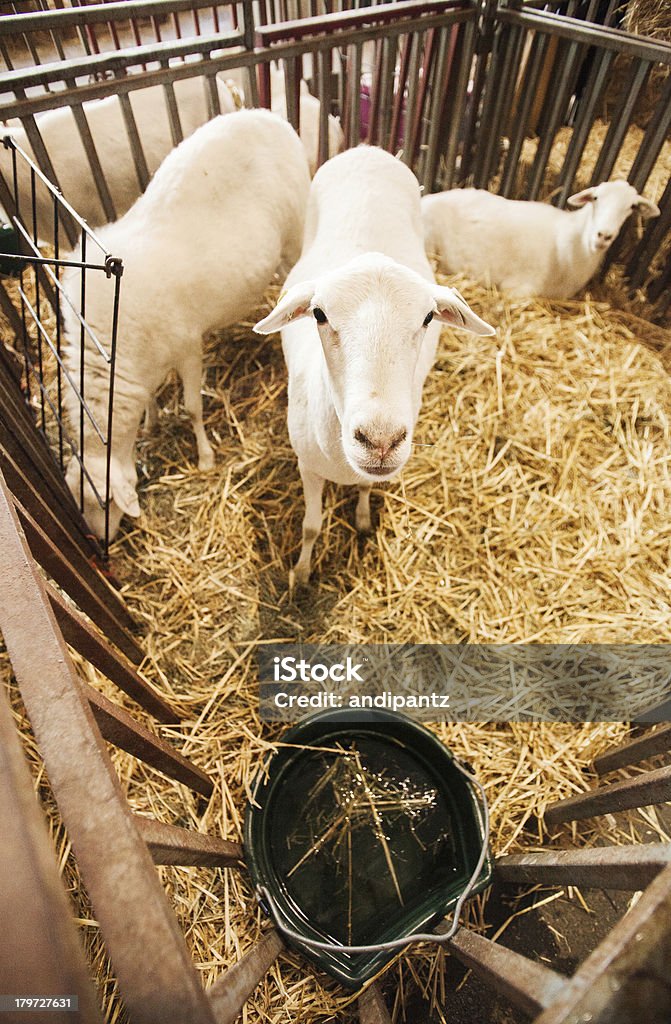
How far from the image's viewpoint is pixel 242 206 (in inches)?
119

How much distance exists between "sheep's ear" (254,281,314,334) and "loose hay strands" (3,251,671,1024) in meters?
1.27

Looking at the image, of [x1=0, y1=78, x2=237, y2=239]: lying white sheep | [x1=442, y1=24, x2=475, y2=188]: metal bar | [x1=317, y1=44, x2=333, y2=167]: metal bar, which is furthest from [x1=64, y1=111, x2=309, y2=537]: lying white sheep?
[x1=442, y1=24, x2=475, y2=188]: metal bar

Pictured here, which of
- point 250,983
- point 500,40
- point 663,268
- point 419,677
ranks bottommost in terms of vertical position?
point 419,677

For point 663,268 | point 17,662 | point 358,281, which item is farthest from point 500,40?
point 17,662

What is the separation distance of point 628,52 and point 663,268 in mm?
1417

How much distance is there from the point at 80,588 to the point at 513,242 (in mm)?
3784

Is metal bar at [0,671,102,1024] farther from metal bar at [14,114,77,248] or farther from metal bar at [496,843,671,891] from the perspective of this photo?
metal bar at [14,114,77,248]

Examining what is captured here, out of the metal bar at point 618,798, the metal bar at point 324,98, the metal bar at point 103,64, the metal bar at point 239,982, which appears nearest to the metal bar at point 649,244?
the metal bar at point 324,98

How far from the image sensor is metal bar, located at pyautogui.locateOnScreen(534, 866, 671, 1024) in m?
0.68

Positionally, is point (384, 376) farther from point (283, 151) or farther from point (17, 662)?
point (283, 151)

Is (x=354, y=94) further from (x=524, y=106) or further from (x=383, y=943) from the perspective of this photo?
(x=383, y=943)

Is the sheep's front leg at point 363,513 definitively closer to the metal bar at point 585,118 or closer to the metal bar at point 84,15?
the metal bar at point 84,15

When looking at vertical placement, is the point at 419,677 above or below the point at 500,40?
below

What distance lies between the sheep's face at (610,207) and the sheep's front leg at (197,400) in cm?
270
